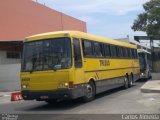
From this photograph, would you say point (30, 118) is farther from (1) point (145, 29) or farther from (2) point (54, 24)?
(1) point (145, 29)

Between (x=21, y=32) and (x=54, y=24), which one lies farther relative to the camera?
(x=54, y=24)

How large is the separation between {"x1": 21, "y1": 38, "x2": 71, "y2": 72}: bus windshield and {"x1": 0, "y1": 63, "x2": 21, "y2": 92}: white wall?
14015 millimetres

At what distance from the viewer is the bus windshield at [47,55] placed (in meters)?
15.7

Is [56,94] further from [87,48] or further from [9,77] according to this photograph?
[9,77]

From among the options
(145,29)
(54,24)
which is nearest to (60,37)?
(54,24)

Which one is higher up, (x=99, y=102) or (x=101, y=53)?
(x=101, y=53)

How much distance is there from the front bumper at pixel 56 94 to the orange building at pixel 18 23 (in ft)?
49.2

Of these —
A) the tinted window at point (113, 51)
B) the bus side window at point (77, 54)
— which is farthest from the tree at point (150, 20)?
the bus side window at point (77, 54)

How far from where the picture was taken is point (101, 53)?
65.1 feet

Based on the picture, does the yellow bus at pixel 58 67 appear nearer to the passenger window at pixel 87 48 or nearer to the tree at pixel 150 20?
the passenger window at pixel 87 48

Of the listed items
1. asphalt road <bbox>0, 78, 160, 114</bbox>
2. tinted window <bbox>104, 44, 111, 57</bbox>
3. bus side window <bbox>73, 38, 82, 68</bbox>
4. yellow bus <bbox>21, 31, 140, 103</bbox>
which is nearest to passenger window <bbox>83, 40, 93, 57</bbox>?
yellow bus <bbox>21, 31, 140, 103</bbox>

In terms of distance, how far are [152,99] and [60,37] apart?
195 inches

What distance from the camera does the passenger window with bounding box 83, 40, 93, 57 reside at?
682 inches

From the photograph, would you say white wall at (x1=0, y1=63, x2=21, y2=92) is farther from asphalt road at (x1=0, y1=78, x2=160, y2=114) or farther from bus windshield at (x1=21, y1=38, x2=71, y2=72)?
bus windshield at (x1=21, y1=38, x2=71, y2=72)
